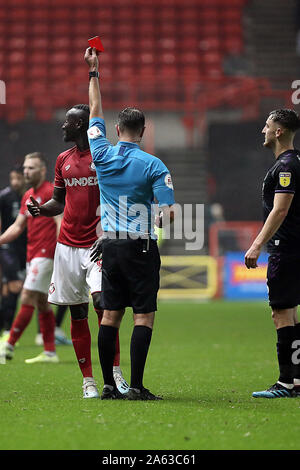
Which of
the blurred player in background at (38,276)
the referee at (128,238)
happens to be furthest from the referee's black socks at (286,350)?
the blurred player in background at (38,276)

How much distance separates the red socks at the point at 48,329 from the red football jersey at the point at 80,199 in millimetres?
2822

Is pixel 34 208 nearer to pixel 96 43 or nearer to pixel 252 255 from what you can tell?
pixel 96 43

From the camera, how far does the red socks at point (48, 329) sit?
8.60 meters

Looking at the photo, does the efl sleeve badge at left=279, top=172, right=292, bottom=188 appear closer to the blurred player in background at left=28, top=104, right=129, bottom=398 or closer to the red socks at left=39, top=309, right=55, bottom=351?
the blurred player in background at left=28, top=104, right=129, bottom=398

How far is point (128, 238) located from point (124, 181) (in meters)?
0.38

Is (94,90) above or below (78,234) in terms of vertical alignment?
above

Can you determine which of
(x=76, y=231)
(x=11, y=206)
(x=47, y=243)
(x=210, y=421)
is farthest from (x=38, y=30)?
(x=210, y=421)

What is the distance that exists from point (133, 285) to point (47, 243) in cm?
352

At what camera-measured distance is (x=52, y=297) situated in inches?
233

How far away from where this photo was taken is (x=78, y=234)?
19.6ft

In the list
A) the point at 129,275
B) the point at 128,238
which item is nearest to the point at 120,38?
the point at 128,238

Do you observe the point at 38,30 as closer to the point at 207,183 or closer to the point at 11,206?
the point at 207,183

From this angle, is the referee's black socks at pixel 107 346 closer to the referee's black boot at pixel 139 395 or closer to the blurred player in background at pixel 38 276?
the referee's black boot at pixel 139 395

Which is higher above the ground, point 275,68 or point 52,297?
point 275,68
